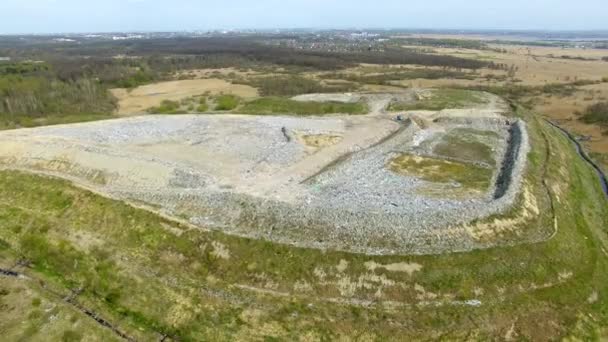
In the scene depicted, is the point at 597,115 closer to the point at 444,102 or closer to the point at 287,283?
the point at 444,102

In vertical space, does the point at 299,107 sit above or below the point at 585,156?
above

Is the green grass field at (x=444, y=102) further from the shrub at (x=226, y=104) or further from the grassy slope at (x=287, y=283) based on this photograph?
the grassy slope at (x=287, y=283)

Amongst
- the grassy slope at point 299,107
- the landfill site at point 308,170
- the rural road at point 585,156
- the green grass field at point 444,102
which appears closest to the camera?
the landfill site at point 308,170

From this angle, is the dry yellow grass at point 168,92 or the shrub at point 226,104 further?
the dry yellow grass at point 168,92

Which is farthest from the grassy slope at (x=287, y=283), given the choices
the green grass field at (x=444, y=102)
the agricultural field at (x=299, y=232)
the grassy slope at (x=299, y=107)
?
the green grass field at (x=444, y=102)

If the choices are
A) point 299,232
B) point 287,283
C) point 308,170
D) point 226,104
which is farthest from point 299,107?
point 287,283

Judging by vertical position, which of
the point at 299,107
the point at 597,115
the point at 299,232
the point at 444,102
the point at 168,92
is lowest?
the point at 597,115
